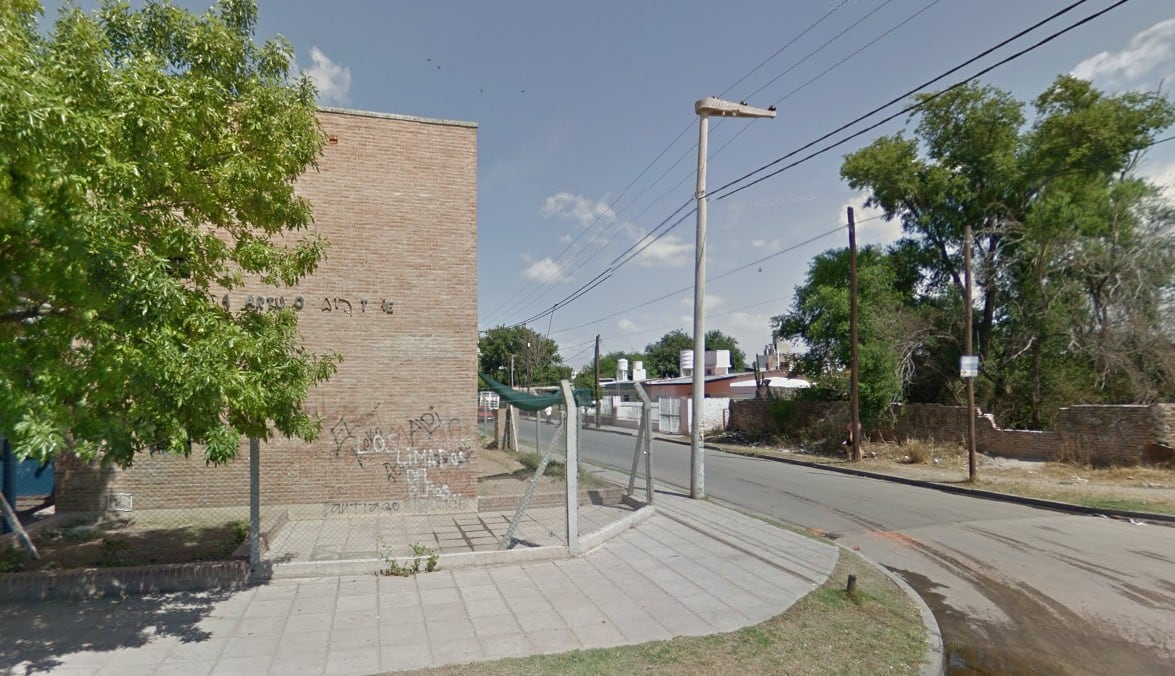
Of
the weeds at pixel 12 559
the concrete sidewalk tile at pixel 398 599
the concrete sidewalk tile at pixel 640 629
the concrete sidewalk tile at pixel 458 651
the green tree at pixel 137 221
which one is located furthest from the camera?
the weeds at pixel 12 559

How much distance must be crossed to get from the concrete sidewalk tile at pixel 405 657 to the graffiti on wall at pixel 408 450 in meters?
5.55

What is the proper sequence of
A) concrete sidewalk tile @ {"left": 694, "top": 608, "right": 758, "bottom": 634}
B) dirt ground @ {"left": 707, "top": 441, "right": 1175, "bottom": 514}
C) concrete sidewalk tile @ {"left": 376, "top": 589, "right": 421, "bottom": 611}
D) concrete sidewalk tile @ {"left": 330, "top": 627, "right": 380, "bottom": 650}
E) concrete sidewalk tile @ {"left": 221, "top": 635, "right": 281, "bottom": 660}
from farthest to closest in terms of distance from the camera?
dirt ground @ {"left": 707, "top": 441, "right": 1175, "bottom": 514}
concrete sidewalk tile @ {"left": 376, "top": 589, "right": 421, "bottom": 611}
concrete sidewalk tile @ {"left": 694, "top": 608, "right": 758, "bottom": 634}
concrete sidewalk tile @ {"left": 330, "top": 627, "right": 380, "bottom": 650}
concrete sidewalk tile @ {"left": 221, "top": 635, "right": 281, "bottom": 660}

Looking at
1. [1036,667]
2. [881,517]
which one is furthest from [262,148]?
[881,517]

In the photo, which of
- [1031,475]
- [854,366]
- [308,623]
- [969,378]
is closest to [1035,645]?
[308,623]

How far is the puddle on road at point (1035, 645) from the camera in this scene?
5.04m

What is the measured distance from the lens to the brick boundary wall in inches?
626

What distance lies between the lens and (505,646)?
16.7 ft

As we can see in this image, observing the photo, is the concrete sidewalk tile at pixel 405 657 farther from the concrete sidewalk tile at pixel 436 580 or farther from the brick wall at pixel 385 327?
the brick wall at pixel 385 327

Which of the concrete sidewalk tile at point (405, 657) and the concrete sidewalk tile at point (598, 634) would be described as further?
the concrete sidewalk tile at point (598, 634)

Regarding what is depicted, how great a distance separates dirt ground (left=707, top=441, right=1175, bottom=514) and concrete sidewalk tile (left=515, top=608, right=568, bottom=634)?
11487mm

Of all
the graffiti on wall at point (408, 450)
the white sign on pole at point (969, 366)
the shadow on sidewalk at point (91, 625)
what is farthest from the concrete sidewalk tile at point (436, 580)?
the white sign on pole at point (969, 366)

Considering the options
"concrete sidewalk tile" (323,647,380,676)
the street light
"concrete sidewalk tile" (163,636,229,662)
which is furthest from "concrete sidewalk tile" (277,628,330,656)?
the street light

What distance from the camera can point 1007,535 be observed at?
9.78m

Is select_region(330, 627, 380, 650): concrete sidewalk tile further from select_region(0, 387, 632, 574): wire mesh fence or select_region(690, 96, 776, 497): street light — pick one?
select_region(690, 96, 776, 497): street light
